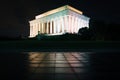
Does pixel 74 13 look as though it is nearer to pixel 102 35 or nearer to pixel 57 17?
pixel 57 17

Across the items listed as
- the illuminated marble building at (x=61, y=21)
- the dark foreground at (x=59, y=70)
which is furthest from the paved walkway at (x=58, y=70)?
the illuminated marble building at (x=61, y=21)

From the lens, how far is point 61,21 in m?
93.9

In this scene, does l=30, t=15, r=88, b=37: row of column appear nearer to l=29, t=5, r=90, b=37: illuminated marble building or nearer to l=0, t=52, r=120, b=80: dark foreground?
l=29, t=5, r=90, b=37: illuminated marble building

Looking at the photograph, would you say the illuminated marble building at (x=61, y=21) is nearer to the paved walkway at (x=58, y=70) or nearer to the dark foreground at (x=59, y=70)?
the dark foreground at (x=59, y=70)

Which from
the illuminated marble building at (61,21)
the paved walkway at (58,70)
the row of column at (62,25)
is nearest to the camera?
the paved walkway at (58,70)

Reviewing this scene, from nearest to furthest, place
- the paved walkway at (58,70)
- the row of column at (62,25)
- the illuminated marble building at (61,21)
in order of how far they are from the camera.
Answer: the paved walkway at (58,70)
the illuminated marble building at (61,21)
the row of column at (62,25)

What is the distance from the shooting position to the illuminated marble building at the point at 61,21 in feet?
297

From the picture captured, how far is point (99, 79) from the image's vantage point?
27.7 feet

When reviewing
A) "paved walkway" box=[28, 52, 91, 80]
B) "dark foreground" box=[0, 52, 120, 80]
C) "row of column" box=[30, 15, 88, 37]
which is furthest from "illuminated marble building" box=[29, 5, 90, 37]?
"paved walkway" box=[28, 52, 91, 80]

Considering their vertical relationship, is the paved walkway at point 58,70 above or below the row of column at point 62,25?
below

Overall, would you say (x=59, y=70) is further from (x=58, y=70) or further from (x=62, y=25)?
(x=62, y=25)

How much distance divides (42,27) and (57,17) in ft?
48.5

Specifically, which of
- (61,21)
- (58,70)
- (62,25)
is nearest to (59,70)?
(58,70)

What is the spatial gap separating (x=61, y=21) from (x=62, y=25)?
1.78 metres
